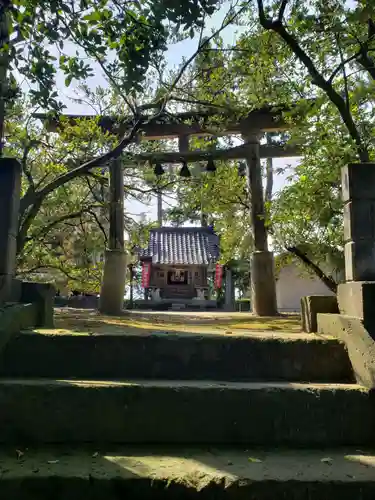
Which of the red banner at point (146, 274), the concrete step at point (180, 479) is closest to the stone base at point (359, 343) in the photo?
the concrete step at point (180, 479)

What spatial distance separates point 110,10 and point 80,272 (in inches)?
265

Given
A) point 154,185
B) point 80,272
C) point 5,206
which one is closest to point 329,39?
point 5,206

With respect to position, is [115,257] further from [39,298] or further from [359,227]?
[359,227]

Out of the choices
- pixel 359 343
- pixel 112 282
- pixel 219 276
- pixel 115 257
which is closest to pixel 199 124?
pixel 115 257

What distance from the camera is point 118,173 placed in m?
8.40

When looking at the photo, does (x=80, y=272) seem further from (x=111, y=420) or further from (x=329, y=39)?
(x=111, y=420)

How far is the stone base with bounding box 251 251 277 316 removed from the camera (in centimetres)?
838

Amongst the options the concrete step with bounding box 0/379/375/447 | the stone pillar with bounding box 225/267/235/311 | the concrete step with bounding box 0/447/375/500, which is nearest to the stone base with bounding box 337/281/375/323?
the concrete step with bounding box 0/379/375/447

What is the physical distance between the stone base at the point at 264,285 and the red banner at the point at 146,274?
1166cm

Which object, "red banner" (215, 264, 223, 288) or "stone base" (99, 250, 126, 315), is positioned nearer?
"stone base" (99, 250, 126, 315)

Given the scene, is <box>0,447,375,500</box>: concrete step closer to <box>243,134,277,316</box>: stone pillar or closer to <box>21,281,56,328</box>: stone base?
<box>21,281,56,328</box>: stone base

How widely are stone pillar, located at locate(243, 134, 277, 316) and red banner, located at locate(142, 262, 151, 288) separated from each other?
37.5 feet

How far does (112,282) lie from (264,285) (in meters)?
2.87

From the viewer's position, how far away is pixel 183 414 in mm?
2627
